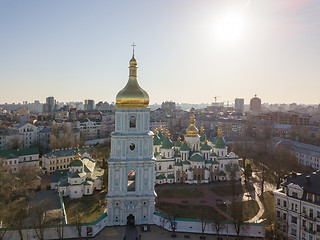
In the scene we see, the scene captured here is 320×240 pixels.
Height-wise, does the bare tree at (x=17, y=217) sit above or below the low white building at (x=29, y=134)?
below

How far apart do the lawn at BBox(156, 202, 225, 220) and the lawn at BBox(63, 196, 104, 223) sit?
575 cm

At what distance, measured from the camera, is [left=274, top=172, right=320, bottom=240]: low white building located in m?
16.1

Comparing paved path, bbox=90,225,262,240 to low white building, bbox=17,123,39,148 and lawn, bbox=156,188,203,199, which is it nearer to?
lawn, bbox=156,188,203,199

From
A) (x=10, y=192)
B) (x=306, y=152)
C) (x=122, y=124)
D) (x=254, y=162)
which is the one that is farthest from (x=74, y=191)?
(x=306, y=152)

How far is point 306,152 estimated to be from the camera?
40.3 m

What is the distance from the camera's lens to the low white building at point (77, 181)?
2533 centimetres

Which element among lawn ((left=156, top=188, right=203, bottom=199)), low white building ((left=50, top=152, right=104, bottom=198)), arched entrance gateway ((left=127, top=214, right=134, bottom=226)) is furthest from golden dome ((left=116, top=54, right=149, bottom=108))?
lawn ((left=156, top=188, right=203, bottom=199))

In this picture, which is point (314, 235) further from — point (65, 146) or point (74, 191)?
point (65, 146)

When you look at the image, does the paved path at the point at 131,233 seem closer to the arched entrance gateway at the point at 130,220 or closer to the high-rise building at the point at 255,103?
the arched entrance gateway at the point at 130,220

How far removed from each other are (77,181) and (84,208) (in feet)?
12.5

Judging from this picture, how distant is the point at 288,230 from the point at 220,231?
4813 millimetres

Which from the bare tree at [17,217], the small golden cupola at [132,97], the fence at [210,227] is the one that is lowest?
the fence at [210,227]

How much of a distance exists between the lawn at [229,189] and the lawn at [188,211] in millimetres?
4563

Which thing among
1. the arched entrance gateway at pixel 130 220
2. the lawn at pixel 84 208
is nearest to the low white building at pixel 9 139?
the lawn at pixel 84 208
